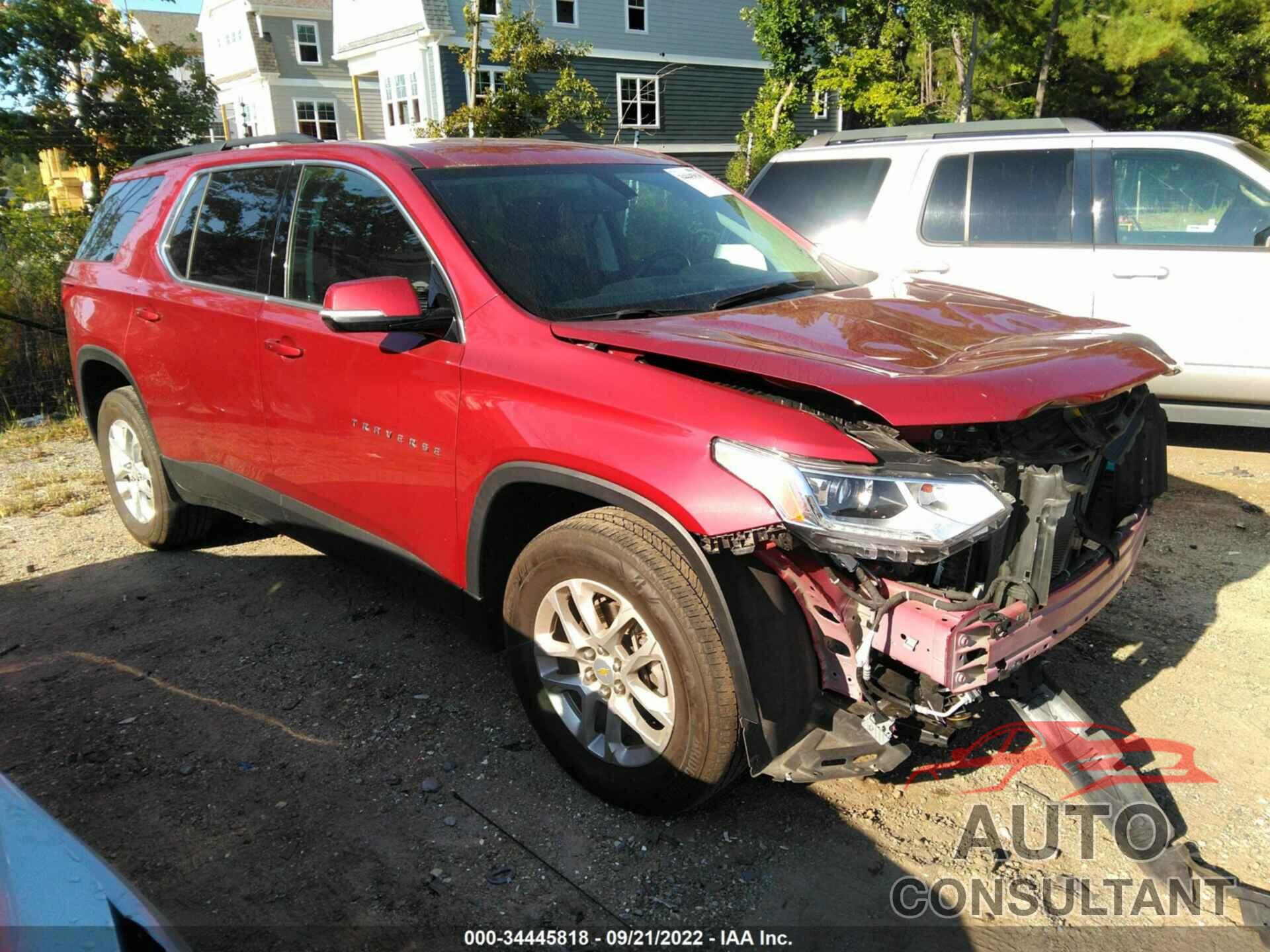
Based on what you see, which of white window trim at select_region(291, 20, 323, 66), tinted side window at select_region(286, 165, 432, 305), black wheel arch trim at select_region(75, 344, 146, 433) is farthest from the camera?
white window trim at select_region(291, 20, 323, 66)

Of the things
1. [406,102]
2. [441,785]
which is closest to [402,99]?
[406,102]

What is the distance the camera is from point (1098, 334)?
124 inches

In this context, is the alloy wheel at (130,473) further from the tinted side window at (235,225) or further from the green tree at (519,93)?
the green tree at (519,93)

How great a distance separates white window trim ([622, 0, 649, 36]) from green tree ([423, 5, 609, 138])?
31.7 ft

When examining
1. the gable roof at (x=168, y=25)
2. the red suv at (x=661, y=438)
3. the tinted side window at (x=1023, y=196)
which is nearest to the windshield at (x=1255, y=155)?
the tinted side window at (x=1023, y=196)

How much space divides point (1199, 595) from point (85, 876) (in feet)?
14.4

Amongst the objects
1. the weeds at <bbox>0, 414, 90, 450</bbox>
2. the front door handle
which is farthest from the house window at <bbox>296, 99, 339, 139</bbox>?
the front door handle

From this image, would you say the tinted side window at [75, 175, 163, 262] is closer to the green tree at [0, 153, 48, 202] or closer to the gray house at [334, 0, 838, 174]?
the green tree at [0, 153, 48, 202]

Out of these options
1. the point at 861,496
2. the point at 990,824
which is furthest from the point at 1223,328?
the point at 861,496

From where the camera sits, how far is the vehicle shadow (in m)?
2.72

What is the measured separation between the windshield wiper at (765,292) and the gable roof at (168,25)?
1712 inches

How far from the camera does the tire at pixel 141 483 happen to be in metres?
5.03

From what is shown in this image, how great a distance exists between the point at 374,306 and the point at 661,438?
3.65 feet

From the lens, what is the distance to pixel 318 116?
34719 mm
